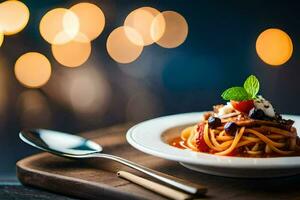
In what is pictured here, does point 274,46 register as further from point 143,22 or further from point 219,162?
point 219,162

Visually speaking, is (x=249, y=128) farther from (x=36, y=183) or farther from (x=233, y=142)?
(x=36, y=183)

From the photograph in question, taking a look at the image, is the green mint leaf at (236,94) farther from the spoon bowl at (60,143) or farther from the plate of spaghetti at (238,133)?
the spoon bowl at (60,143)

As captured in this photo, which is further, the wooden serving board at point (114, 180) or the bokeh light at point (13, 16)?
the bokeh light at point (13, 16)

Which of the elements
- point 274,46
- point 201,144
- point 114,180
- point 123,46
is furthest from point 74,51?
point 114,180

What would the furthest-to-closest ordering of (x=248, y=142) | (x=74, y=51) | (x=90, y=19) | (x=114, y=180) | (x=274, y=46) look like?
(x=74, y=51), (x=90, y=19), (x=274, y=46), (x=248, y=142), (x=114, y=180)

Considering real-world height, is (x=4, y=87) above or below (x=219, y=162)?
below

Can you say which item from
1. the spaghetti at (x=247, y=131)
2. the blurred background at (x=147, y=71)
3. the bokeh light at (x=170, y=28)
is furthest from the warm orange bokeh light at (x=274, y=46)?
the spaghetti at (x=247, y=131)

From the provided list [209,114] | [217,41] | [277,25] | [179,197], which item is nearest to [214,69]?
[217,41]
